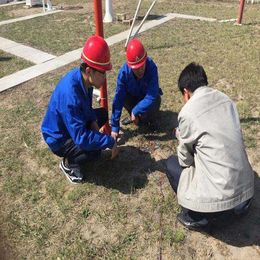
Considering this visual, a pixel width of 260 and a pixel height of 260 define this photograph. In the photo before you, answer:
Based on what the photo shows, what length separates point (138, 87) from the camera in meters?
3.52

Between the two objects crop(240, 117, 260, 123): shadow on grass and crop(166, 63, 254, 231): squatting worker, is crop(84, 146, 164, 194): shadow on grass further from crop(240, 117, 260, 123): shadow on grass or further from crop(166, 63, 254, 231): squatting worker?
crop(240, 117, 260, 123): shadow on grass

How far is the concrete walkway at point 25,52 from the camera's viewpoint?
647cm

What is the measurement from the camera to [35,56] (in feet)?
21.7

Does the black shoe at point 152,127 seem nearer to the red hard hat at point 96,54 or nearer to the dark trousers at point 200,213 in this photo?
the dark trousers at point 200,213

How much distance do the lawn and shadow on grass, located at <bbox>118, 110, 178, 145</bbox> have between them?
0.6 inches

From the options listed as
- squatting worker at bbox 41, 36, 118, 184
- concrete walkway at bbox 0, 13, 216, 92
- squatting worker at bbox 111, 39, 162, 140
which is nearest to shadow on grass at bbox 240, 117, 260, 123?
squatting worker at bbox 111, 39, 162, 140

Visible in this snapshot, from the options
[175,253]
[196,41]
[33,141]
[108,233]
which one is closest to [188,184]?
[175,253]

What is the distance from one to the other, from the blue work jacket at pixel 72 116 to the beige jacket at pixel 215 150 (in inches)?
35.3

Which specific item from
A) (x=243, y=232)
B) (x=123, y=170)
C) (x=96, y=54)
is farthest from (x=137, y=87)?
(x=243, y=232)

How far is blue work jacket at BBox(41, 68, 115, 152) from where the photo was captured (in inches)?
96.9

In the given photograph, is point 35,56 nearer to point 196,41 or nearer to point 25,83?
point 25,83

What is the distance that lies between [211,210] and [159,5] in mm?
12021

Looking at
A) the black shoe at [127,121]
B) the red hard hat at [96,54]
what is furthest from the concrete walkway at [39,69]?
the red hard hat at [96,54]

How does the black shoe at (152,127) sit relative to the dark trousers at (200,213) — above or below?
below
